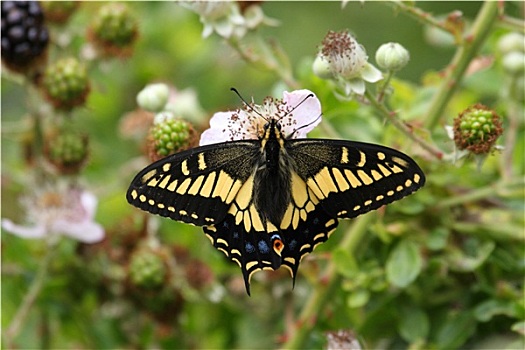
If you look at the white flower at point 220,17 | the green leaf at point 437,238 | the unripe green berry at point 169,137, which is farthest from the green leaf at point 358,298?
the white flower at point 220,17

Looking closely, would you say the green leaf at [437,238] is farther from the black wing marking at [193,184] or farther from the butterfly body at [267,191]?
the black wing marking at [193,184]

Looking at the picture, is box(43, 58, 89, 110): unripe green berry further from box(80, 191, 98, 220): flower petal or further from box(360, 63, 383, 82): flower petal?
box(360, 63, 383, 82): flower petal

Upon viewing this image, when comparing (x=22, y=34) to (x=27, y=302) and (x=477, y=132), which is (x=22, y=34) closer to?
(x=27, y=302)

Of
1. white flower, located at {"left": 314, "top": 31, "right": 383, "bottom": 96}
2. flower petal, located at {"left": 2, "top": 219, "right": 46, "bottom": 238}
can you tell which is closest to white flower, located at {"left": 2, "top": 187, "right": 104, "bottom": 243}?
flower petal, located at {"left": 2, "top": 219, "right": 46, "bottom": 238}

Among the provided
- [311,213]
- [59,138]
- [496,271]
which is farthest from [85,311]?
[496,271]

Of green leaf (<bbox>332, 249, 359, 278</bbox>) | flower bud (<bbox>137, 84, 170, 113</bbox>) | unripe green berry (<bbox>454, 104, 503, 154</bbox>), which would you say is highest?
flower bud (<bbox>137, 84, 170, 113</bbox>)

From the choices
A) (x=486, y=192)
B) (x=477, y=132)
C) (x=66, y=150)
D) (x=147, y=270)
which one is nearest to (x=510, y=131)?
(x=486, y=192)

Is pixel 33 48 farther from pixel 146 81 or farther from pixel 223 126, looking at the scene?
pixel 146 81
